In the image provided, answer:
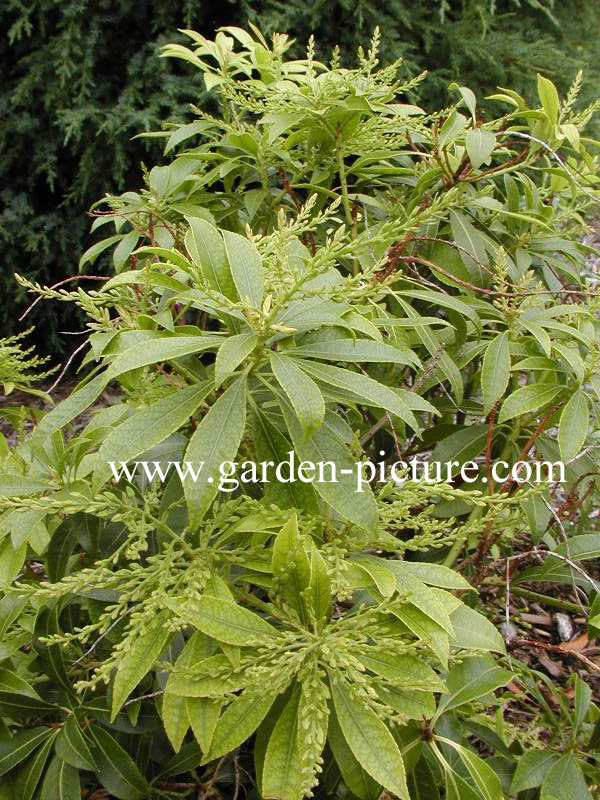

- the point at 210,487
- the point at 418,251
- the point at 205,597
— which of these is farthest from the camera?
the point at 418,251

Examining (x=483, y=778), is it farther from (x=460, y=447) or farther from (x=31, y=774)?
(x=31, y=774)

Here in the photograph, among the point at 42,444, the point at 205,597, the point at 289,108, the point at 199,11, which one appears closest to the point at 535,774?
the point at 205,597

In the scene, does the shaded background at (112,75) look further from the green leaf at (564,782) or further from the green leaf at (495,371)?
the green leaf at (564,782)

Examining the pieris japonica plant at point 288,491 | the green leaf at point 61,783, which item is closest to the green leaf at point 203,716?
the pieris japonica plant at point 288,491

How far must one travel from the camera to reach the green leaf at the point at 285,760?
1.14 meters

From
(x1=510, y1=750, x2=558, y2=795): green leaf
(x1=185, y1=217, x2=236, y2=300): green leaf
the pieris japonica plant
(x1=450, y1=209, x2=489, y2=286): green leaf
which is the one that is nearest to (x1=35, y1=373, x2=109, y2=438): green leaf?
the pieris japonica plant

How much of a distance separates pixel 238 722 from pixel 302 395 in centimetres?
56

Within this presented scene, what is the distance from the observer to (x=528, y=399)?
5.29 feet

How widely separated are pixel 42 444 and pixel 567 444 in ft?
3.59

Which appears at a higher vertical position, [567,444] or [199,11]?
[199,11]

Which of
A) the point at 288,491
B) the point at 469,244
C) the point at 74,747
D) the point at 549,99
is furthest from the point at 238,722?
the point at 549,99

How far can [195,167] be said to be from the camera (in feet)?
6.43

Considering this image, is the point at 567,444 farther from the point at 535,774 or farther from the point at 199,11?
the point at 199,11

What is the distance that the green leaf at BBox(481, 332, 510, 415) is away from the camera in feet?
5.16
